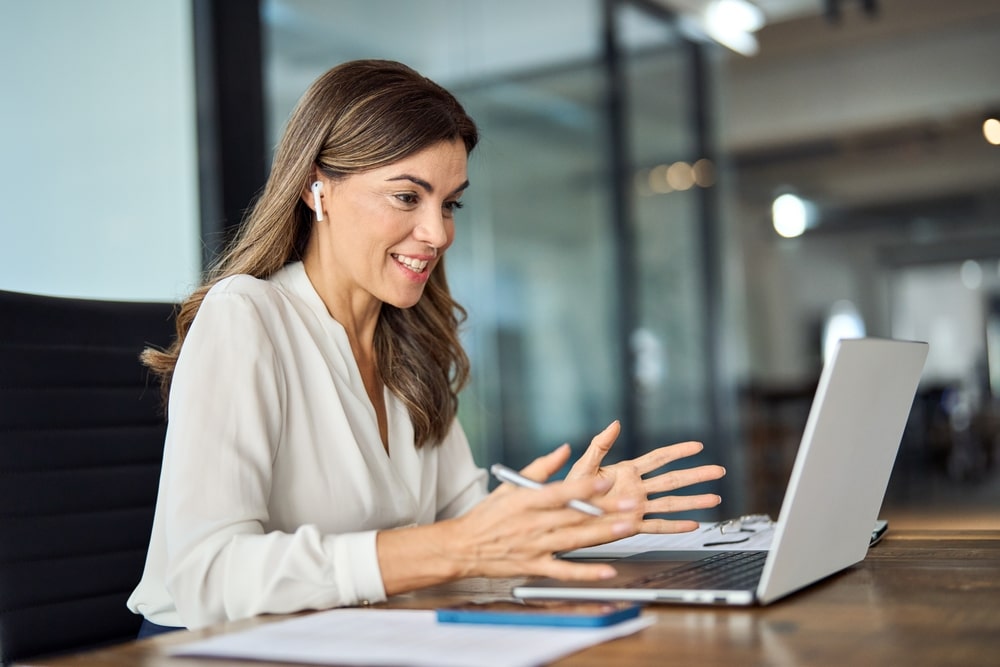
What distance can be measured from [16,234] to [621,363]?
335 centimetres

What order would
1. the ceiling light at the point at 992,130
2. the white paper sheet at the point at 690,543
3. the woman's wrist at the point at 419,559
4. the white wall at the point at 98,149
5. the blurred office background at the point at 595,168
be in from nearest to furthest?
1. the woman's wrist at the point at 419,559
2. the white paper sheet at the point at 690,543
3. the white wall at the point at 98,149
4. the blurred office background at the point at 595,168
5. the ceiling light at the point at 992,130

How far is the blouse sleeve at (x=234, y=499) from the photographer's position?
1.05 metres

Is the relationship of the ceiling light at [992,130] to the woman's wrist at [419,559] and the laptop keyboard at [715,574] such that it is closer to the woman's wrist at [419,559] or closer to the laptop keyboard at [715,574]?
the laptop keyboard at [715,574]

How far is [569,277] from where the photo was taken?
16.4 ft

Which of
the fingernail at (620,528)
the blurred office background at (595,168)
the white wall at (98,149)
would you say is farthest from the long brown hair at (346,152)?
the blurred office background at (595,168)

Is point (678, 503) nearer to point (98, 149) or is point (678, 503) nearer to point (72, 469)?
point (72, 469)

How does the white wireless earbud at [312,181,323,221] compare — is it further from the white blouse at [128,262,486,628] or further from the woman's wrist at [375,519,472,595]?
the woman's wrist at [375,519,472,595]

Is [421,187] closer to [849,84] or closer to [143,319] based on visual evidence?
[143,319]

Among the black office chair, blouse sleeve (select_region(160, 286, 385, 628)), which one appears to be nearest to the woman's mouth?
blouse sleeve (select_region(160, 286, 385, 628))

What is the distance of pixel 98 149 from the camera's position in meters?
2.72

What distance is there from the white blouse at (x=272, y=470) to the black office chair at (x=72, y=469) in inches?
3.5

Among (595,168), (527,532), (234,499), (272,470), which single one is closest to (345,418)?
(272,470)

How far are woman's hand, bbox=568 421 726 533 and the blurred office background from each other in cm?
168

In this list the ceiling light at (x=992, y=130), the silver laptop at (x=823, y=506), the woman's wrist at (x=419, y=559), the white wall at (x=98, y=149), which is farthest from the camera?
the ceiling light at (x=992, y=130)
